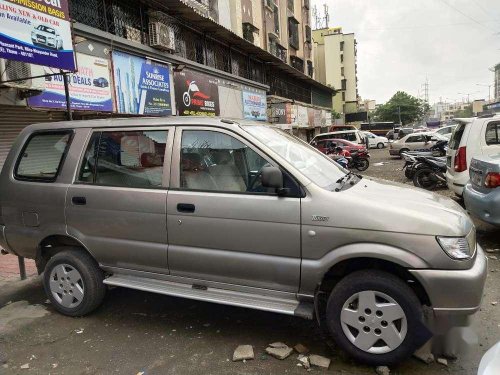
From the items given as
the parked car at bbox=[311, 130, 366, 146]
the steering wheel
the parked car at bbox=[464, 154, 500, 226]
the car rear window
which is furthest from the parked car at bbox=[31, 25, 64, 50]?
the parked car at bbox=[311, 130, 366, 146]

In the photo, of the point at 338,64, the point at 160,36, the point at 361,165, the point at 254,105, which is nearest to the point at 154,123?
the point at 160,36

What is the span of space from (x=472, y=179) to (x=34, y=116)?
8.39 m

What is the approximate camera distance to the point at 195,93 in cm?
1473

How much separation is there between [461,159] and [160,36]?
9476 mm

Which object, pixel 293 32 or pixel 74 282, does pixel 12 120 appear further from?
pixel 293 32

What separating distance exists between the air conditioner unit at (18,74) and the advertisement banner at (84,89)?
300mm

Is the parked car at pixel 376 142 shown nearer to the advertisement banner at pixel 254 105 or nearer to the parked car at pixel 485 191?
the advertisement banner at pixel 254 105

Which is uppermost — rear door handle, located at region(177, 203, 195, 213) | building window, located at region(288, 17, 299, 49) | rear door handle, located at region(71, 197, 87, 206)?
building window, located at region(288, 17, 299, 49)

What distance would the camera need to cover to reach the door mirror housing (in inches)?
118

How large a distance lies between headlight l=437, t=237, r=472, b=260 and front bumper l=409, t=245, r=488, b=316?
10 cm

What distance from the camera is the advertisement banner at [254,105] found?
795 inches

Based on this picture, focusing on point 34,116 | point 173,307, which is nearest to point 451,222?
point 173,307

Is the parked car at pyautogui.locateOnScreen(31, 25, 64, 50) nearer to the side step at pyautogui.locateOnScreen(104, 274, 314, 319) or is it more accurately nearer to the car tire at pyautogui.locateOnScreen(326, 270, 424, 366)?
the side step at pyautogui.locateOnScreen(104, 274, 314, 319)

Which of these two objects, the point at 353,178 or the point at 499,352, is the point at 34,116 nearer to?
the point at 353,178
